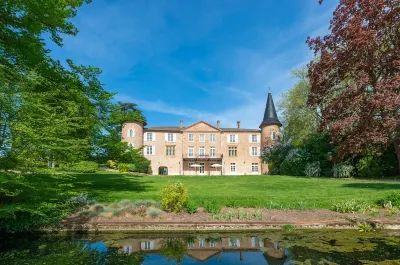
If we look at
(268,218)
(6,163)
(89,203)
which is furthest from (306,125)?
(6,163)

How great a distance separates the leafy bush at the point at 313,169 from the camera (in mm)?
21309

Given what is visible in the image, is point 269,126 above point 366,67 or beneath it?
above

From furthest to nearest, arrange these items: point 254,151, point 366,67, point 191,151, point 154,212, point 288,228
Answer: point 254,151 < point 191,151 < point 366,67 < point 154,212 < point 288,228

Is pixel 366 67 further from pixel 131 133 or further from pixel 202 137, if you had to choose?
pixel 202 137

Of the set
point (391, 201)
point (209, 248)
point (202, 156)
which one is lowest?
point (209, 248)

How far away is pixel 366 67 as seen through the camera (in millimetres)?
8992

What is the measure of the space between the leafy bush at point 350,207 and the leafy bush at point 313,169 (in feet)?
44.1

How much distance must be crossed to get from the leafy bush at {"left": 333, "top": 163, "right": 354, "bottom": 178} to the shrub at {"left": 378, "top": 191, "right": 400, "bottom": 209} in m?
12.0

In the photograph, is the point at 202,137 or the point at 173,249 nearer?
the point at 173,249

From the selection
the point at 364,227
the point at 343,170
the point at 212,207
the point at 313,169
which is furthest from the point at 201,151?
the point at 364,227

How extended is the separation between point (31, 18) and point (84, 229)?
7126 mm

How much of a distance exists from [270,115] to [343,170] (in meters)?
20.0

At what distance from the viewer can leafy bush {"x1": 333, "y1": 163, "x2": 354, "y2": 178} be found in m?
19.8

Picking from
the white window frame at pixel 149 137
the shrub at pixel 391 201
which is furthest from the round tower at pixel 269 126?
the shrub at pixel 391 201
